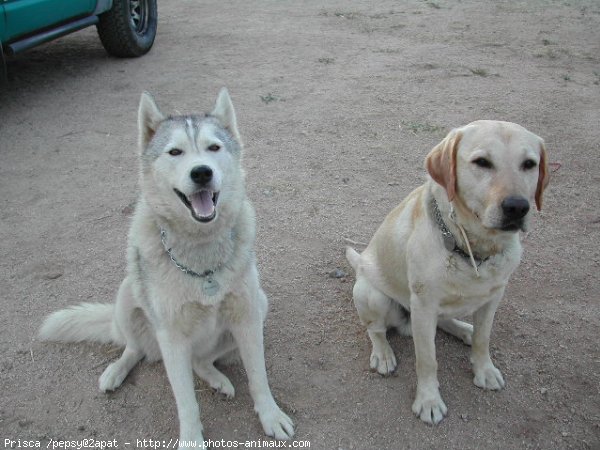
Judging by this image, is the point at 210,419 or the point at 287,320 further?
the point at 287,320

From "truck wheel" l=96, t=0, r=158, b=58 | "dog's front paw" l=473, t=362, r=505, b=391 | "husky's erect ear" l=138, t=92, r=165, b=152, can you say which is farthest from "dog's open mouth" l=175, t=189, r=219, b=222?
"truck wheel" l=96, t=0, r=158, b=58

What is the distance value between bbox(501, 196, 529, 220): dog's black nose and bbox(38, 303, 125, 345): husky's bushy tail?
204 cm

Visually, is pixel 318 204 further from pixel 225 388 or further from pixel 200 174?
pixel 200 174

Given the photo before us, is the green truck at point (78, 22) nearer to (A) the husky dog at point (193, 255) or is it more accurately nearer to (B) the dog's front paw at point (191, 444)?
(A) the husky dog at point (193, 255)

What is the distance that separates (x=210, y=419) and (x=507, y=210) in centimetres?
169

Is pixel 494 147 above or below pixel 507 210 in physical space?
above

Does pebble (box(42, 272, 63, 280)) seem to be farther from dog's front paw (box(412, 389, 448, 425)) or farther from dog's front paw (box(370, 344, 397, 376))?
dog's front paw (box(412, 389, 448, 425))

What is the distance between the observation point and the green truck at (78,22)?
511 cm

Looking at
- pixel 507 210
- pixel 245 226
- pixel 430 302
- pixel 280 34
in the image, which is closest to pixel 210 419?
pixel 245 226

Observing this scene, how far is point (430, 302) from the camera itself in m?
2.37

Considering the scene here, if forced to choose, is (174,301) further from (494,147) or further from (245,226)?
(494,147)

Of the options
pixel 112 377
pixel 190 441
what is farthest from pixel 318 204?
pixel 190 441

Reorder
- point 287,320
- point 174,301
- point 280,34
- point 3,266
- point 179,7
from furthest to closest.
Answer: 1. point 179,7
2. point 280,34
3. point 3,266
4. point 287,320
5. point 174,301

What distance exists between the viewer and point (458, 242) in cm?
229
